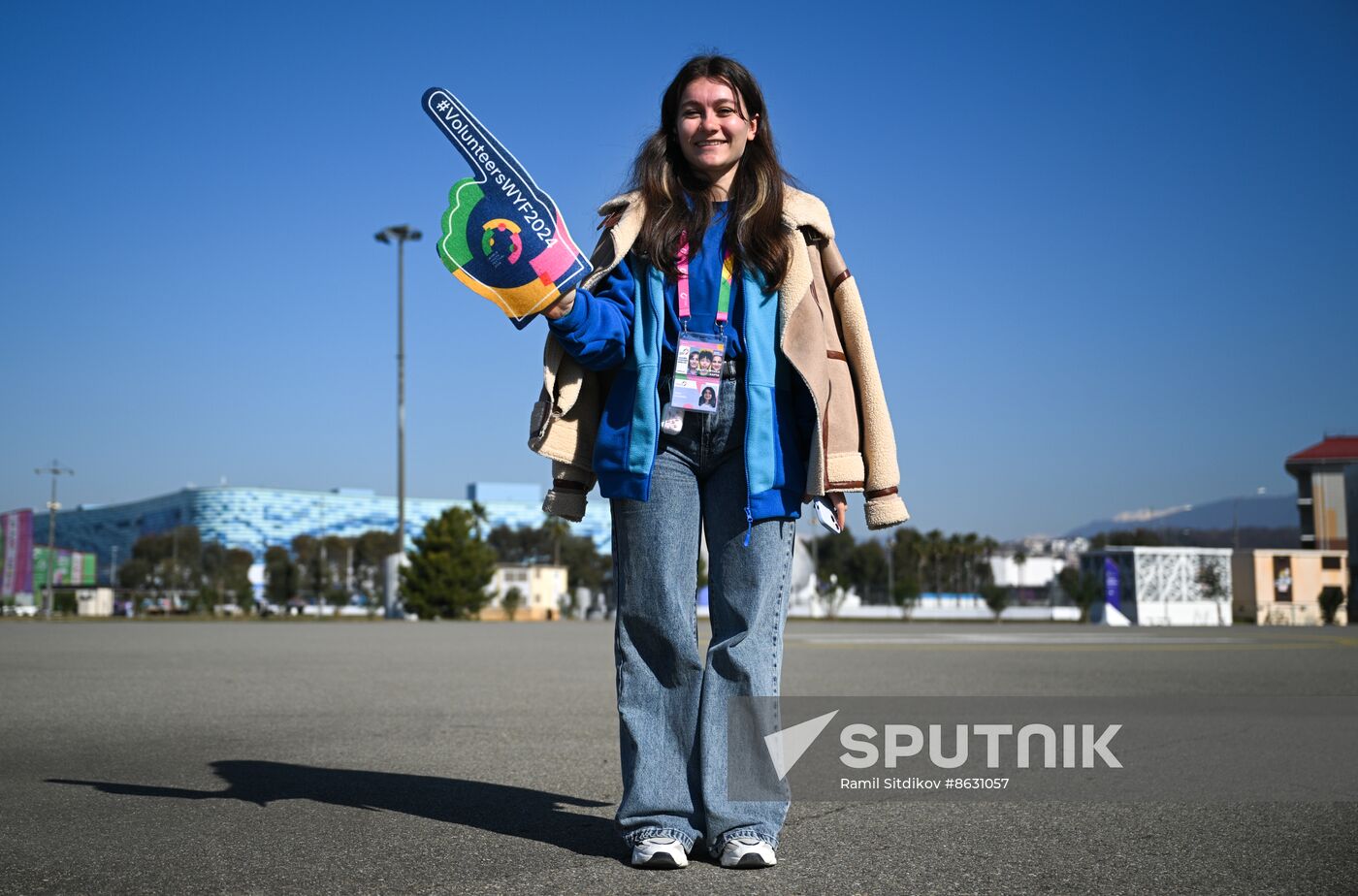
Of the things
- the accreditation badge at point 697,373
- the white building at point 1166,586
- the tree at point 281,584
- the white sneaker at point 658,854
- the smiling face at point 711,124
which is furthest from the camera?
the tree at point 281,584

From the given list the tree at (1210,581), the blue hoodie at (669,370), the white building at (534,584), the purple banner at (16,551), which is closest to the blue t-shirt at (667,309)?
the blue hoodie at (669,370)

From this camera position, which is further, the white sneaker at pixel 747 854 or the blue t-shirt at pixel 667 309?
the blue t-shirt at pixel 667 309

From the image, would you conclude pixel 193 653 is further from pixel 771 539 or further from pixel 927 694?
pixel 771 539

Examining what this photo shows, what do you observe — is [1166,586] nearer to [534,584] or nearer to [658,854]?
[658,854]

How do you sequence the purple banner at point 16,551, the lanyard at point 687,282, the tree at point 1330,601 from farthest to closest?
the purple banner at point 16,551 < the tree at point 1330,601 < the lanyard at point 687,282

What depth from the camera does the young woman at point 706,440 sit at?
2.89 metres

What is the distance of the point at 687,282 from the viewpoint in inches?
118

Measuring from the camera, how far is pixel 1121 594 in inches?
1582

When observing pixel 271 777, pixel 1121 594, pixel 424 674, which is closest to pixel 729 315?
pixel 271 777

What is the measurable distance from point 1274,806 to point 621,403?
2240 mm

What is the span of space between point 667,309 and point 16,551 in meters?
48.3

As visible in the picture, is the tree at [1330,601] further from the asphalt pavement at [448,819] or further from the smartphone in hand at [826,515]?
the smartphone in hand at [826,515]

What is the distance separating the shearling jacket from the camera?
297cm

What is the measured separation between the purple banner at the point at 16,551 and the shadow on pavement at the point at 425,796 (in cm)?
4482
